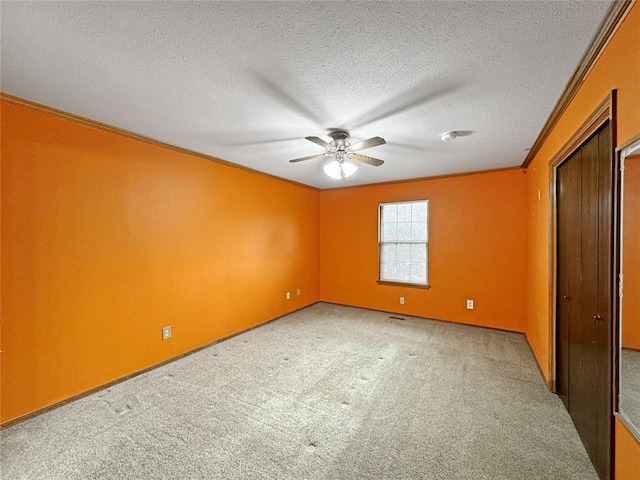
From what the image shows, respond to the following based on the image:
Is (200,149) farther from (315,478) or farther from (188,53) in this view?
(315,478)

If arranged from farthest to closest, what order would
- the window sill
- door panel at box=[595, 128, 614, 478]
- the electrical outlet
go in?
the window sill, the electrical outlet, door panel at box=[595, 128, 614, 478]

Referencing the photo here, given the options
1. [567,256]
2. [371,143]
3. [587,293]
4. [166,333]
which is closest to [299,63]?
[371,143]

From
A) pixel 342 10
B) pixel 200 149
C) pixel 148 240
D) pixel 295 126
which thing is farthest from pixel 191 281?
pixel 342 10

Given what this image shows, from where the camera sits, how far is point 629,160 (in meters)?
1.24

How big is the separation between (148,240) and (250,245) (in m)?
1.48

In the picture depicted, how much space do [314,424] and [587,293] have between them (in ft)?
6.95

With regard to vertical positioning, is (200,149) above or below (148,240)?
above

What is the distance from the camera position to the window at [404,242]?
468 centimetres

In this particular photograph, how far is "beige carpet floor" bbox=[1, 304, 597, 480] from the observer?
5.36 feet

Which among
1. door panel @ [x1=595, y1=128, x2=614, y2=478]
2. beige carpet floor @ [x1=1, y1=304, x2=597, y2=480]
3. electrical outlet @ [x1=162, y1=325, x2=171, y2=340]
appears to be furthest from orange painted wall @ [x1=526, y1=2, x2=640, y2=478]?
electrical outlet @ [x1=162, y1=325, x2=171, y2=340]

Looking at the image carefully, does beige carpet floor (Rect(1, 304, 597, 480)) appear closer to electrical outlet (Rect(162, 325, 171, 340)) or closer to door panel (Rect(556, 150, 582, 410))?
electrical outlet (Rect(162, 325, 171, 340))

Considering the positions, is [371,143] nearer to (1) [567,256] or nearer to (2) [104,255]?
(1) [567,256]

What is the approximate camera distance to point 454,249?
4375 millimetres

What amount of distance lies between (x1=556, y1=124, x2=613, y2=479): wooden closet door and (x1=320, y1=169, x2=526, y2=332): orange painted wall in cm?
170
